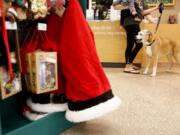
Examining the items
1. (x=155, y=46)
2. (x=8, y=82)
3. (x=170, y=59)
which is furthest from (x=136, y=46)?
(x=8, y=82)

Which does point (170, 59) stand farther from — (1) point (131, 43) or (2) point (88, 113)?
(2) point (88, 113)

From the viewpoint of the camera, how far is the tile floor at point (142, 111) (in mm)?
2113

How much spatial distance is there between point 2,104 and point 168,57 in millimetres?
3191

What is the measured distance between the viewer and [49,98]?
1.94 m

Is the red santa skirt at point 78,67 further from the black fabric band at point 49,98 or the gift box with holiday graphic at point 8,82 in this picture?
the gift box with holiday graphic at point 8,82

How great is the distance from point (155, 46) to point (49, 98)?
2645 mm

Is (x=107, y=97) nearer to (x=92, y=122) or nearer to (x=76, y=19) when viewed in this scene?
(x=92, y=122)

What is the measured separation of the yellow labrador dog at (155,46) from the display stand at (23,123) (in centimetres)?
213

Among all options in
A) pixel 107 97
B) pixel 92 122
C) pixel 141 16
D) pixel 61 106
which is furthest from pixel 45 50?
pixel 141 16

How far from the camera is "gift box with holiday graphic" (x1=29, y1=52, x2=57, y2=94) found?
1.70 m

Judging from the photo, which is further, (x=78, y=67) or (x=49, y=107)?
(x=49, y=107)

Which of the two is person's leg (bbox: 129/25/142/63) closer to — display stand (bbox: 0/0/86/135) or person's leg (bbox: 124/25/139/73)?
person's leg (bbox: 124/25/139/73)

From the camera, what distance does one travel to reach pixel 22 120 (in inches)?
76.6

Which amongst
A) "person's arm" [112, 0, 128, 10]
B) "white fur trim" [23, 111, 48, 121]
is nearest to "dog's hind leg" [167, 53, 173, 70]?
"person's arm" [112, 0, 128, 10]
